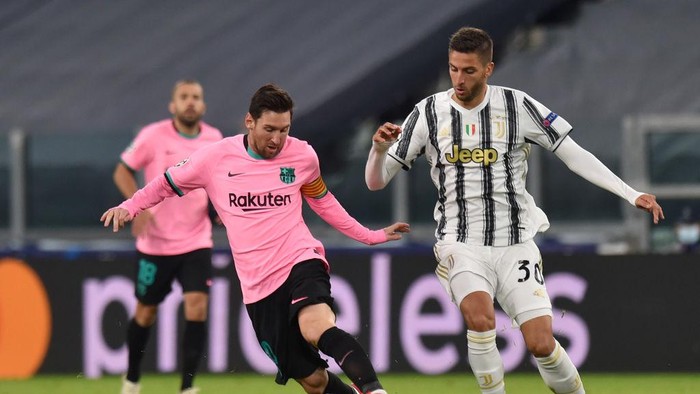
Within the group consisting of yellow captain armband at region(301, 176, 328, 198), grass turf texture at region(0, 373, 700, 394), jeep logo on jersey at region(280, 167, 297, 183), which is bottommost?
grass turf texture at region(0, 373, 700, 394)

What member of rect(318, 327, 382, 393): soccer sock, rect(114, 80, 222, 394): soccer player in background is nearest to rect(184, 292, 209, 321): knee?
rect(114, 80, 222, 394): soccer player in background

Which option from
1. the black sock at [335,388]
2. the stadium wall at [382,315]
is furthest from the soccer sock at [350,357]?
the stadium wall at [382,315]

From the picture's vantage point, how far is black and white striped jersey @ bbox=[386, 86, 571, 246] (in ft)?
26.0

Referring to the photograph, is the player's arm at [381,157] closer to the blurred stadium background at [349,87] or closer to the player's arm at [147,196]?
the player's arm at [147,196]

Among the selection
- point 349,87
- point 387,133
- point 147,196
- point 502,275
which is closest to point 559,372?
point 502,275

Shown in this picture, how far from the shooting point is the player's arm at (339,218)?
8.04 m

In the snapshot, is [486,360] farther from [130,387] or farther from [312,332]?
[130,387]

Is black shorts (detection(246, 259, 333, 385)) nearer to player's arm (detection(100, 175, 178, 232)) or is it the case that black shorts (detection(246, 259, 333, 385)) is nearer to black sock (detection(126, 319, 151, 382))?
player's arm (detection(100, 175, 178, 232))

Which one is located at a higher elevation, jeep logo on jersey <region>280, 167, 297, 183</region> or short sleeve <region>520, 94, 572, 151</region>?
short sleeve <region>520, 94, 572, 151</region>

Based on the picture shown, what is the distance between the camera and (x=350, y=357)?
7328 millimetres

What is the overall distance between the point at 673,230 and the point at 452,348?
381 cm

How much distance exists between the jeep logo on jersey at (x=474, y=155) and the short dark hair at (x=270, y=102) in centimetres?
85

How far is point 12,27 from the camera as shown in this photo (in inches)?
658

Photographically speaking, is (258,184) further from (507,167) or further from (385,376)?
(385,376)
